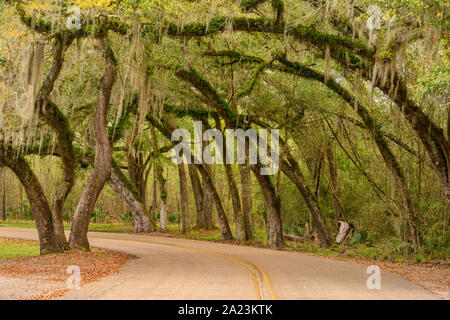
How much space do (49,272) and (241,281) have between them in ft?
16.3

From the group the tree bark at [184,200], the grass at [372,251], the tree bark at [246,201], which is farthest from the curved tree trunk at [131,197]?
the grass at [372,251]

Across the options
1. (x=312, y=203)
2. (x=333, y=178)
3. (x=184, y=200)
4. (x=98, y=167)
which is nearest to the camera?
(x=98, y=167)

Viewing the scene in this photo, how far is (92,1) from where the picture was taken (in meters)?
13.0

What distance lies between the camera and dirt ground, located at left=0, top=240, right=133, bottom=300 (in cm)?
940

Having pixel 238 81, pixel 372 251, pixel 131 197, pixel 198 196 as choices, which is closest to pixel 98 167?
pixel 238 81

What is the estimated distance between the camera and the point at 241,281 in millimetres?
10906

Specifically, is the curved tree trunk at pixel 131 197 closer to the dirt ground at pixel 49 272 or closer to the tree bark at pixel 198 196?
the tree bark at pixel 198 196

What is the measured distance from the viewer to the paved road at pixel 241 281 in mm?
9125

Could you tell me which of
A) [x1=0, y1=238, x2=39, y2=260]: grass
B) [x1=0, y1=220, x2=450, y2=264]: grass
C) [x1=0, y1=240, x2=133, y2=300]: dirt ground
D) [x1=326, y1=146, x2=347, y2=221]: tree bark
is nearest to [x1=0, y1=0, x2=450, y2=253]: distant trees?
[x1=326, y1=146, x2=347, y2=221]: tree bark

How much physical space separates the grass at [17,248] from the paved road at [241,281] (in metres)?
5.56

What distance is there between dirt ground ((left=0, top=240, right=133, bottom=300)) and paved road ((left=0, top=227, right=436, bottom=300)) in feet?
1.52

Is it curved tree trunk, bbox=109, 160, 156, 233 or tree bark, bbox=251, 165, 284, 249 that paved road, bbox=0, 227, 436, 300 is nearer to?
tree bark, bbox=251, 165, 284, 249

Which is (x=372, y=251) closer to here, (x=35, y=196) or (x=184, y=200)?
(x=35, y=196)
